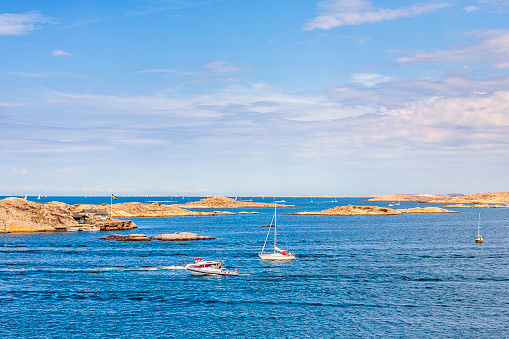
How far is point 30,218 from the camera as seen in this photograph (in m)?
175

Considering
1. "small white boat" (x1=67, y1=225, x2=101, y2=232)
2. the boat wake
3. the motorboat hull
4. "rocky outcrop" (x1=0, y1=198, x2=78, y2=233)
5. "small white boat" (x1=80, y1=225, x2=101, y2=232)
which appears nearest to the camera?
the motorboat hull

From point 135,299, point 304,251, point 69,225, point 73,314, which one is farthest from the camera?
point 69,225

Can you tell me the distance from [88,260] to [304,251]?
161 feet

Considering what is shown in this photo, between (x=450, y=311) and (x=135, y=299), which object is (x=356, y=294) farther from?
(x=135, y=299)

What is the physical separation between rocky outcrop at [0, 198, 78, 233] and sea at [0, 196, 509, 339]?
51.3m

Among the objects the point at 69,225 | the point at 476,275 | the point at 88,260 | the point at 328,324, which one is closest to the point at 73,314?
the point at 328,324

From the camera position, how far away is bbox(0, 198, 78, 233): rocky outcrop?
553 feet

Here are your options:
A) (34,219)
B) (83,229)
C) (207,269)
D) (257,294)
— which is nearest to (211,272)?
(207,269)

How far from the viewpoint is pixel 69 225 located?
18862 cm

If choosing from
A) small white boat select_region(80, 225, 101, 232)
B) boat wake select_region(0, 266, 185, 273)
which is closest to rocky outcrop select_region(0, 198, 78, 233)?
small white boat select_region(80, 225, 101, 232)

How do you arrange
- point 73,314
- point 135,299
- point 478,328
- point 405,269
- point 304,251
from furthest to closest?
point 304,251
point 405,269
point 135,299
point 73,314
point 478,328

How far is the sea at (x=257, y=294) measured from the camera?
5478 centimetres

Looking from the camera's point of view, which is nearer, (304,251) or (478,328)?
(478,328)

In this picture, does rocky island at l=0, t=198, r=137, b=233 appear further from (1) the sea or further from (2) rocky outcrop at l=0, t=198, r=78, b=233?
(1) the sea
